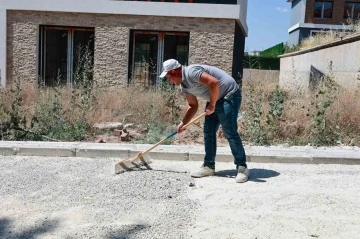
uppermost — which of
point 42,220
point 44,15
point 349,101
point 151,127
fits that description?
point 44,15

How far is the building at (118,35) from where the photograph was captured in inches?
554

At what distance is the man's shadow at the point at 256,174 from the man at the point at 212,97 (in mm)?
179

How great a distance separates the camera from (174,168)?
540cm

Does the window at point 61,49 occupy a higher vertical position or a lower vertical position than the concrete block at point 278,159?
higher

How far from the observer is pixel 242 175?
4.77m

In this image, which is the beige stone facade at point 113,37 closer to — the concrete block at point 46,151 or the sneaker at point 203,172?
the concrete block at point 46,151

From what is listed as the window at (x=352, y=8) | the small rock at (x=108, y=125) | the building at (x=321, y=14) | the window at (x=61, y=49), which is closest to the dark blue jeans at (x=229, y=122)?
the small rock at (x=108, y=125)

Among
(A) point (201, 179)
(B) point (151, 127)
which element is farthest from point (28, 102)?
(A) point (201, 179)

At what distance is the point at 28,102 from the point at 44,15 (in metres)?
6.58

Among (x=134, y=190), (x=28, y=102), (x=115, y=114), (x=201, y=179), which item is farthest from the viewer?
(x=28, y=102)

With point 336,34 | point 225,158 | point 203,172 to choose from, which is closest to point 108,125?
point 225,158

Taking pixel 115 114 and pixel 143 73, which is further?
pixel 143 73

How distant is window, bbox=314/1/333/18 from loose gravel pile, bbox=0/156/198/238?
3712 cm

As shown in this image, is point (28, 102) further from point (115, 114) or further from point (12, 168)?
point (12, 168)
